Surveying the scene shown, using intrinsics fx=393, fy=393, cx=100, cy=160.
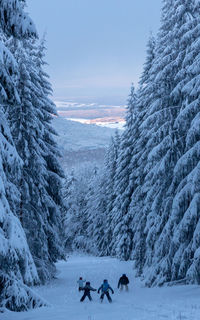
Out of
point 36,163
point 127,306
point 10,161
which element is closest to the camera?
point 10,161

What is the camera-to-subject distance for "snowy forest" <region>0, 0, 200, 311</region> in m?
9.56

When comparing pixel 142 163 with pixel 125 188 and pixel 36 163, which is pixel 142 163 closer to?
pixel 36 163

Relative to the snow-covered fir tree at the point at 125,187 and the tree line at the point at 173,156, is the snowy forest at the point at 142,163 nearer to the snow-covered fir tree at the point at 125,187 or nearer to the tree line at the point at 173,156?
the tree line at the point at 173,156

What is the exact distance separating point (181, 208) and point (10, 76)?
39.6ft

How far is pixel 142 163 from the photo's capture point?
28562 millimetres

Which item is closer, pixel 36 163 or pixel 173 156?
pixel 173 156

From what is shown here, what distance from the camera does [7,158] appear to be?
9.41 meters

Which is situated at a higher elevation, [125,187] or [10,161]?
[10,161]

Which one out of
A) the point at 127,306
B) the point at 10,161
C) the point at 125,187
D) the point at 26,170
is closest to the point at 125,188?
the point at 125,187

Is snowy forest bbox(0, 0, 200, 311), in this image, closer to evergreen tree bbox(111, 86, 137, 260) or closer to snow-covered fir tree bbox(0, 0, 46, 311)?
snow-covered fir tree bbox(0, 0, 46, 311)

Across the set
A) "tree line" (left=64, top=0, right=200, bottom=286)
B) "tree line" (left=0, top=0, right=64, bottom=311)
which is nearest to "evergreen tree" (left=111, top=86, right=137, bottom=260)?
"tree line" (left=64, top=0, right=200, bottom=286)

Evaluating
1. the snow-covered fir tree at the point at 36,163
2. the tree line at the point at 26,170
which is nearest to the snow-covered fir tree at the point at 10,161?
the tree line at the point at 26,170

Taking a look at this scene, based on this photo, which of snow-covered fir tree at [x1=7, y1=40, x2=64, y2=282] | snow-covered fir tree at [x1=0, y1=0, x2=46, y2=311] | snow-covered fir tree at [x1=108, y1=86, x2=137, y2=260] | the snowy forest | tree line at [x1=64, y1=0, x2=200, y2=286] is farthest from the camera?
snow-covered fir tree at [x1=108, y1=86, x2=137, y2=260]

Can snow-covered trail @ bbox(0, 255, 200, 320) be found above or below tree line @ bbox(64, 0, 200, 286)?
below
